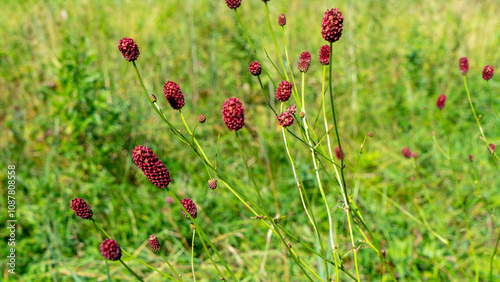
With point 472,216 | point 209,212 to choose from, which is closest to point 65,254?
point 209,212

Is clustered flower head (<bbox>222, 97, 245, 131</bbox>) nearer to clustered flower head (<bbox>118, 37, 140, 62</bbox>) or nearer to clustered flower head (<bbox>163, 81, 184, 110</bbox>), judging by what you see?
clustered flower head (<bbox>163, 81, 184, 110</bbox>)

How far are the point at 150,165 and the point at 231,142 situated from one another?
6.14ft

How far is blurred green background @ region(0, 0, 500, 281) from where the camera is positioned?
6.46 ft

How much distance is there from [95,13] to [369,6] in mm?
3400

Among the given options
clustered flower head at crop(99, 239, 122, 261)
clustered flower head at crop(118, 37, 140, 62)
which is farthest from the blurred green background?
clustered flower head at crop(118, 37, 140, 62)

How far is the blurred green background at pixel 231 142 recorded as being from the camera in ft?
6.46

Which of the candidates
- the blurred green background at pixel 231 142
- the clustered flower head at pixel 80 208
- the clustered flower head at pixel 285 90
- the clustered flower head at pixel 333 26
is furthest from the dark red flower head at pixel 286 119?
the blurred green background at pixel 231 142

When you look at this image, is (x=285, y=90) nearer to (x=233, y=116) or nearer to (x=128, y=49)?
(x=233, y=116)

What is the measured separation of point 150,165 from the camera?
0.86 metres

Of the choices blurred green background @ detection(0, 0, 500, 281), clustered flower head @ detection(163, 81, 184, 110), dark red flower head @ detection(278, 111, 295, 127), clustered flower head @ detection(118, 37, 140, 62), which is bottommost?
blurred green background @ detection(0, 0, 500, 281)

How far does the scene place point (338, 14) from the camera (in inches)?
34.0

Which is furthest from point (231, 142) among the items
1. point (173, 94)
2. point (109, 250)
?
point (109, 250)

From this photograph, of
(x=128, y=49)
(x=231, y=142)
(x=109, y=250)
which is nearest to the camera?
(x=109, y=250)

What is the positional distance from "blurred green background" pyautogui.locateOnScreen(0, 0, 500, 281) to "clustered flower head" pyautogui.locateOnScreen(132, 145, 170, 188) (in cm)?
87
